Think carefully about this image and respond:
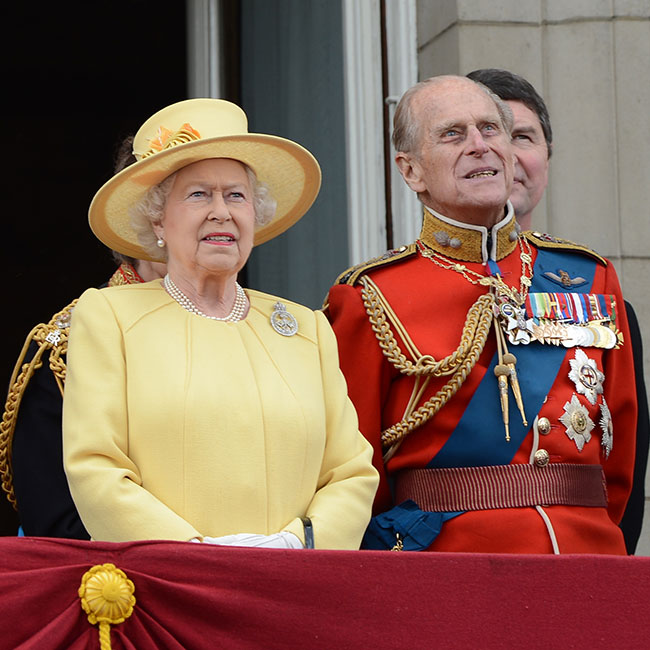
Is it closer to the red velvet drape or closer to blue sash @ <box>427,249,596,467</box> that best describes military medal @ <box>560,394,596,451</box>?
blue sash @ <box>427,249,596,467</box>

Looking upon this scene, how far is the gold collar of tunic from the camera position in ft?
13.2

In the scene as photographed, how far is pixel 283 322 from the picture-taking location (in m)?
3.46

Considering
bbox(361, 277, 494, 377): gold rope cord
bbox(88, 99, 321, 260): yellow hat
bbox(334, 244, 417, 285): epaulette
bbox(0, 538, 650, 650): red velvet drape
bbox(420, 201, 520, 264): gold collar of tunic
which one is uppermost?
bbox(88, 99, 321, 260): yellow hat

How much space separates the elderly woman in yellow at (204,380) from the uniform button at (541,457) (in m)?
0.52

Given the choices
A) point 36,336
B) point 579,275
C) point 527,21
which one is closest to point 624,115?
point 527,21

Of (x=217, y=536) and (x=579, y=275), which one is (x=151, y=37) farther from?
(x=217, y=536)

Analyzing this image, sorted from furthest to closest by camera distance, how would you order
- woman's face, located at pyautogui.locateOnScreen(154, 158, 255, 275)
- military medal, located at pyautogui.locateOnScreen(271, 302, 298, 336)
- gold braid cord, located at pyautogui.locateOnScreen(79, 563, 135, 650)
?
1. military medal, located at pyautogui.locateOnScreen(271, 302, 298, 336)
2. woman's face, located at pyautogui.locateOnScreen(154, 158, 255, 275)
3. gold braid cord, located at pyautogui.locateOnScreen(79, 563, 135, 650)

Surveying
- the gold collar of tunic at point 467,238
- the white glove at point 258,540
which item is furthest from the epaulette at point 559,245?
the white glove at point 258,540

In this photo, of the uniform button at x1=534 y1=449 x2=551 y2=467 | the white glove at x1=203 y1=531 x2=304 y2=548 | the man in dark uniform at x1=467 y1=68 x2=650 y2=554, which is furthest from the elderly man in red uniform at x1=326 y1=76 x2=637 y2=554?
the white glove at x1=203 y1=531 x2=304 y2=548

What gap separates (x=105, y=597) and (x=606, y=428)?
1550 millimetres

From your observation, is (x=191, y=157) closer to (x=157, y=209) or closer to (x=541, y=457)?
(x=157, y=209)

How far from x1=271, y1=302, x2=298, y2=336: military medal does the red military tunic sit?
16.9 inches

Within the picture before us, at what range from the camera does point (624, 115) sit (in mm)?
5383

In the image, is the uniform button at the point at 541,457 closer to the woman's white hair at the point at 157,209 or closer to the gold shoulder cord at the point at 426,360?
the gold shoulder cord at the point at 426,360
